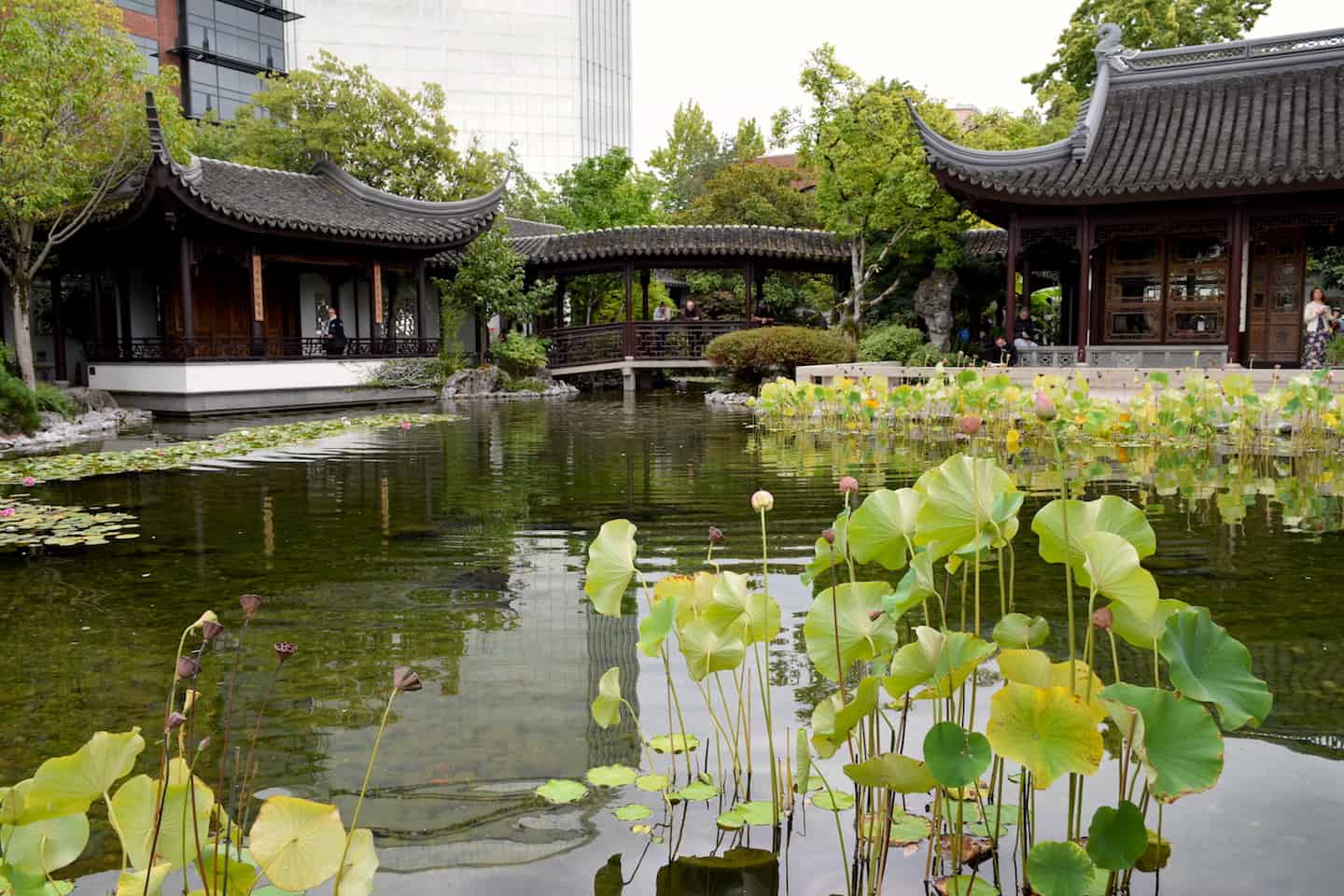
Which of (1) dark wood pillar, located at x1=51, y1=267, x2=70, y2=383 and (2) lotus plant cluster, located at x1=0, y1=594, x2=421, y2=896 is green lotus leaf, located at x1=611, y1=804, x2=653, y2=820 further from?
(1) dark wood pillar, located at x1=51, y1=267, x2=70, y2=383

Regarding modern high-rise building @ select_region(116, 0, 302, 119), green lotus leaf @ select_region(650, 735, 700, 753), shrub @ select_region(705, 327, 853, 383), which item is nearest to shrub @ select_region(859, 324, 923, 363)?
shrub @ select_region(705, 327, 853, 383)

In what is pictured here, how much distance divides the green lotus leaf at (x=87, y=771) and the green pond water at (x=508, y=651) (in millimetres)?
694

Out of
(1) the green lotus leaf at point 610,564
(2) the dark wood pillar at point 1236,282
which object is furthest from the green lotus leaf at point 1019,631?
(2) the dark wood pillar at point 1236,282

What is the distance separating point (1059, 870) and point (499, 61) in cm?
5775

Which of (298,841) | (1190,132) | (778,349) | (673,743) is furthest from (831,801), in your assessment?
(1190,132)

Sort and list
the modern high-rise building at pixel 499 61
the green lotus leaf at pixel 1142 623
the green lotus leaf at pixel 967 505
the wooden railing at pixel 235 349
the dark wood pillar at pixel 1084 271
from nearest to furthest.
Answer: the green lotus leaf at pixel 1142 623 → the green lotus leaf at pixel 967 505 → the dark wood pillar at pixel 1084 271 → the wooden railing at pixel 235 349 → the modern high-rise building at pixel 499 61

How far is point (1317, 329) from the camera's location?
547 inches

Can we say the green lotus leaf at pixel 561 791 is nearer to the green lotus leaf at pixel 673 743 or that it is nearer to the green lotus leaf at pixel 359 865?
the green lotus leaf at pixel 673 743

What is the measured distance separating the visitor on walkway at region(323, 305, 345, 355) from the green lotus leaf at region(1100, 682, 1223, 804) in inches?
723

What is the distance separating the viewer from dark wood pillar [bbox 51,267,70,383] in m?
17.1

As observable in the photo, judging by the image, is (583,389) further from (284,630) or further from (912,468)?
(284,630)

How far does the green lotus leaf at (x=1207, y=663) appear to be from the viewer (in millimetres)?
1737

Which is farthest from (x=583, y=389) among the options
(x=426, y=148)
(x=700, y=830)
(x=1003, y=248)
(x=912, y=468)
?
(x=700, y=830)

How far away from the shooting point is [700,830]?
2.39 metres
